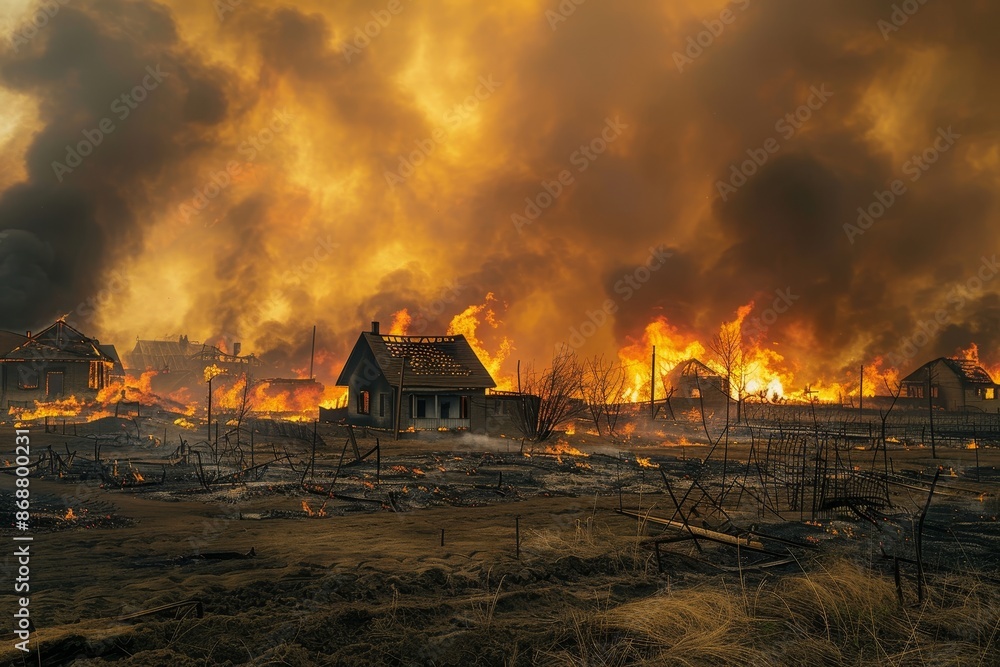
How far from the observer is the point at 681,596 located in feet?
28.5

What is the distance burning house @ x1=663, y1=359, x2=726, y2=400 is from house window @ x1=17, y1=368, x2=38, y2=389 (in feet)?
167

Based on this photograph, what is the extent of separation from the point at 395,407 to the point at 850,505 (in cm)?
2921

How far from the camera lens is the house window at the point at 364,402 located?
142 ft

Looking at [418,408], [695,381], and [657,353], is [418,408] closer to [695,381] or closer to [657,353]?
[695,381]

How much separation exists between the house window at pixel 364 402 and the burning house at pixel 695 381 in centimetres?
2908

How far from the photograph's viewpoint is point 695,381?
61.8 metres

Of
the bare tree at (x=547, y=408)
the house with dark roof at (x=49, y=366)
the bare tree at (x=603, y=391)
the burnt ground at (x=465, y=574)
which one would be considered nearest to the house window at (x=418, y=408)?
the bare tree at (x=547, y=408)

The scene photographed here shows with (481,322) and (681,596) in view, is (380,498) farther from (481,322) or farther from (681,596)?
(481,322)

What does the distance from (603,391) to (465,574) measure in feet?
89.7

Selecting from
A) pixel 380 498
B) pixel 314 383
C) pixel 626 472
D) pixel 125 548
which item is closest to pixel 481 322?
pixel 314 383

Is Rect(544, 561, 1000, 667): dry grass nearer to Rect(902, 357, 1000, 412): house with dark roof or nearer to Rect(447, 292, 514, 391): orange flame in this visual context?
Rect(447, 292, 514, 391): orange flame

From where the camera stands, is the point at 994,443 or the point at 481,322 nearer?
the point at 994,443

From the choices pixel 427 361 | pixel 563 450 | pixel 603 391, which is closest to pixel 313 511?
pixel 563 450

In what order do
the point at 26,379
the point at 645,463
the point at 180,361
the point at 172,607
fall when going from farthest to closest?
the point at 180,361 < the point at 26,379 < the point at 645,463 < the point at 172,607
